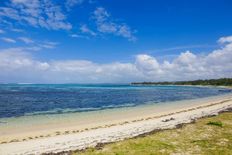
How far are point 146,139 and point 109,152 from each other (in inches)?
138

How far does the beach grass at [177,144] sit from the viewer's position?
12.6 m

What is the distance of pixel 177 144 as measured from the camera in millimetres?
13852

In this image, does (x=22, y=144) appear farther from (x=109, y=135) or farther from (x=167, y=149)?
(x=167, y=149)

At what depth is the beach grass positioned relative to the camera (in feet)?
41.3

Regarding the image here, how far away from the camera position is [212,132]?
1667 cm

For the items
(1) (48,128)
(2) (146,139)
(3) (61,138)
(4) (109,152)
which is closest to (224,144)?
(2) (146,139)

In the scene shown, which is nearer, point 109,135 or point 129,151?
point 129,151

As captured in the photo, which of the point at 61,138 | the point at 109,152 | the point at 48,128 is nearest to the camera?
the point at 109,152

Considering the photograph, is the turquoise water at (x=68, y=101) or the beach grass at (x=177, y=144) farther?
the turquoise water at (x=68, y=101)

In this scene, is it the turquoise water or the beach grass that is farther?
the turquoise water

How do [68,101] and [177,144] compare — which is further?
[68,101]

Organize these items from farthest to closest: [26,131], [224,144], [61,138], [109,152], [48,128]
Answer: [48,128] < [26,131] < [61,138] < [224,144] < [109,152]

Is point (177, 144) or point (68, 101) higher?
point (177, 144)

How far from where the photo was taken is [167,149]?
12906 mm
